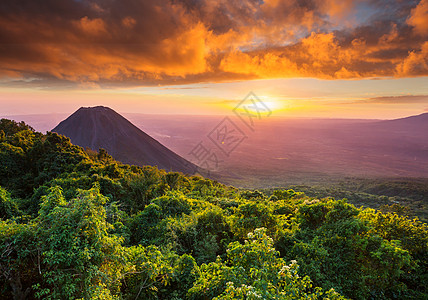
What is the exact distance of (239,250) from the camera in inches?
199

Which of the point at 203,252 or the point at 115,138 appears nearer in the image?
the point at 203,252

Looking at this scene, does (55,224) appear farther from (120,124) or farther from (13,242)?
(120,124)

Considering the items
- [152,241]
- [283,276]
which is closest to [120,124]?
[152,241]

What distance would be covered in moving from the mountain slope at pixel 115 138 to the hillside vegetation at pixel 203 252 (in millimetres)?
80545

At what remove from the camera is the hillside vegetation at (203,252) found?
4.55 m

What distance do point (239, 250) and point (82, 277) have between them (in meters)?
3.69

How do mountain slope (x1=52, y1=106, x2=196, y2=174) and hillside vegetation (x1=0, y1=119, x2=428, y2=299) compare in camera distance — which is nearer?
hillside vegetation (x1=0, y1=119, x2=428, y2=299)

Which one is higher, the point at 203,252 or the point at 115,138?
the point at 115,138

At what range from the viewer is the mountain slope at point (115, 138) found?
96.0 meters

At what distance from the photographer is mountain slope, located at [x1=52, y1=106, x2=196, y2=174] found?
96.0 meters

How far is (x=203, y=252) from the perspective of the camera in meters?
9.67

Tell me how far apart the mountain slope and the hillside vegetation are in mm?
80545

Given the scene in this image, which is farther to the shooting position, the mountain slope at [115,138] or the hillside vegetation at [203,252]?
the mountain slope at [115,138]

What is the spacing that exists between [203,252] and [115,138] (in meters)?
108
